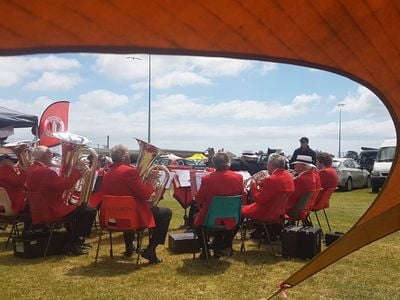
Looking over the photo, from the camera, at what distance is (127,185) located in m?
5.62

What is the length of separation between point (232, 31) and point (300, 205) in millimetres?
5897

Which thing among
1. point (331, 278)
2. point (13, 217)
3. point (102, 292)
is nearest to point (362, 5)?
point (102, 292)

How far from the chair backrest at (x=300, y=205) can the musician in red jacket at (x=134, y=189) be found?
1.89 m

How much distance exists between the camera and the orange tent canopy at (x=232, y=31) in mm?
780

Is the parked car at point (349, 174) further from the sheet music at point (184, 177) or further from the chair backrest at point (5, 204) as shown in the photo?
the chair backrest at point (5, 204)

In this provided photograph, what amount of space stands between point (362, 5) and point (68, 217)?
5699 millimetres

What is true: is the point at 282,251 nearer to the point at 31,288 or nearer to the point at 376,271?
the point at 376,271

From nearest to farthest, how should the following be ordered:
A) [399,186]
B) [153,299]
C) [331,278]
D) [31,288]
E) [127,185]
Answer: [399,186] → [153,299] → [31,288] → [331,278] → [127,185]

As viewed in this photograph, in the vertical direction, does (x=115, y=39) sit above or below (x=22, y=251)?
above

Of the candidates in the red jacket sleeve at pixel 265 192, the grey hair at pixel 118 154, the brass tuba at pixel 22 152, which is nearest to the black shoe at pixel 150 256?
the grey hair at pixel 118 154

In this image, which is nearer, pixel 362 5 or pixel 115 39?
pixel 115 39

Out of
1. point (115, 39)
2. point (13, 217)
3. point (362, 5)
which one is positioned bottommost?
point (13, 217)

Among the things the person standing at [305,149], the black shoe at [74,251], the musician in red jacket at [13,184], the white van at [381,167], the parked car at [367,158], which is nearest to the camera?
the black shoe at [74,251]

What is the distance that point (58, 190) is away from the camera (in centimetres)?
589
